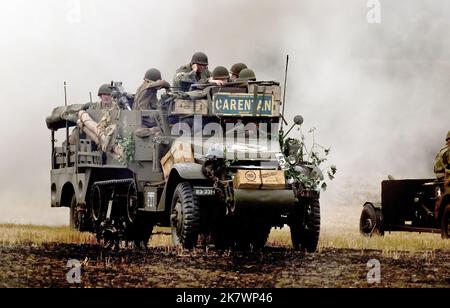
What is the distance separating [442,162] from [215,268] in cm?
841

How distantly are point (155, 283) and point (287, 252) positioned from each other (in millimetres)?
4820

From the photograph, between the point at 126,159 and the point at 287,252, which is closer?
the point at 287,252

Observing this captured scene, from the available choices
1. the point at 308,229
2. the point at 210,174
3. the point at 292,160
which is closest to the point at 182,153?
the point at 210,174

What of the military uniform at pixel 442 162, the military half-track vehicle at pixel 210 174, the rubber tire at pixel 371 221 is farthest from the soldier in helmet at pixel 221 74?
the rubber tire at pixel 371 221

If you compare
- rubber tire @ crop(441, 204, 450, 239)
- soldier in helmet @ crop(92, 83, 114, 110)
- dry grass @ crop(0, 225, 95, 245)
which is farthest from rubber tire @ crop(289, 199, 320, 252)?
soldier in helmet @ crop(92, 83, 114, 110)

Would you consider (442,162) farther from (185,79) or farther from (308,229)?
(185,79)

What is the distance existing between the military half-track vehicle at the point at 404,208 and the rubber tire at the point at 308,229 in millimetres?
5032

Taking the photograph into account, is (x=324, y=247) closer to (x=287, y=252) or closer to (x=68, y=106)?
(x=287, y=252)

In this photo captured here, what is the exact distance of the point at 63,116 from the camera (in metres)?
21.5

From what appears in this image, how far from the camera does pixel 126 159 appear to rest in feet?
57.1

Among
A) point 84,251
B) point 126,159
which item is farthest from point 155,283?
point 126,159

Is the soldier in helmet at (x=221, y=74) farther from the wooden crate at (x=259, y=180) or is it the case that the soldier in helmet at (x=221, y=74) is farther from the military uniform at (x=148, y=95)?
the wooden crate at (x=259, y=180)

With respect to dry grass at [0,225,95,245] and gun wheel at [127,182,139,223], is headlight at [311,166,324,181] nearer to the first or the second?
gun wheel at [127,182,139,223]
